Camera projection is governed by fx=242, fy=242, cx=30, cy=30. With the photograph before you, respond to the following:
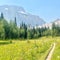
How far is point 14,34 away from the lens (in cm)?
18250

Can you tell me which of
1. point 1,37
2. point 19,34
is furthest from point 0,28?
point 19,34

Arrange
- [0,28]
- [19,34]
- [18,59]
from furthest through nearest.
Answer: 1. [19,34]
2. [0,28]
3. [18,59]

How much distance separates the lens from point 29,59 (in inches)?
1233

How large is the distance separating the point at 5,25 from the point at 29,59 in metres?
138

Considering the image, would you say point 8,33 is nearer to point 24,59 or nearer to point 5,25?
point 5,25

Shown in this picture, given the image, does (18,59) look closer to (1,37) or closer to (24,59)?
(24,59)

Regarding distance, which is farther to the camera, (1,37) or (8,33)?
(8,33)

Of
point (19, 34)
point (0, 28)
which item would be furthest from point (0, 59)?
point (19, 34)

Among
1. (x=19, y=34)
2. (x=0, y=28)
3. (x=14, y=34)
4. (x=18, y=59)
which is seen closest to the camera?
(x=18, y=59)

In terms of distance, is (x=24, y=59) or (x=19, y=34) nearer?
(x=24, y=59)

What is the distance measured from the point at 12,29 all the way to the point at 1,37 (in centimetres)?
2362

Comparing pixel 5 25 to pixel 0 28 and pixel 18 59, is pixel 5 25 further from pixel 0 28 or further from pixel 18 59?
pixel 18 59

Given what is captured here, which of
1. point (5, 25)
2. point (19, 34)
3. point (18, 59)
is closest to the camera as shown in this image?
point (18, 59)

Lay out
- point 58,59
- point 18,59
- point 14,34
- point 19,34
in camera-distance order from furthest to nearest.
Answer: point 19,34
point 14,34
point 58,59
point 18,59
